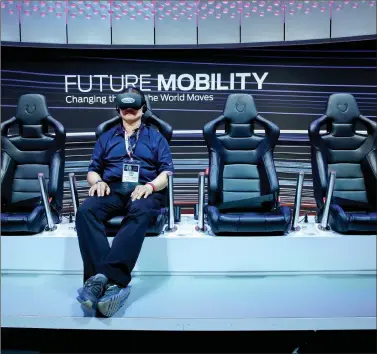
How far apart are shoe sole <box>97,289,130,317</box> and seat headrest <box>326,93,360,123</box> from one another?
2166 mm

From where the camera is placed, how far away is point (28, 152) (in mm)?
3357

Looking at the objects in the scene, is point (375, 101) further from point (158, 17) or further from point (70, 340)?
point (70, 340)

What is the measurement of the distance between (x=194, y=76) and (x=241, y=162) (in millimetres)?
1720

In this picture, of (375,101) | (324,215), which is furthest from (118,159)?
(375,101)

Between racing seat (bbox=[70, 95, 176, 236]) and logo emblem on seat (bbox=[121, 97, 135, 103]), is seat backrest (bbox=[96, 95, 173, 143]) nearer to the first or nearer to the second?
racing seat (bbox=[70, 95, 176, 236])

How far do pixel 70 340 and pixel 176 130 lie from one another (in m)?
2.87

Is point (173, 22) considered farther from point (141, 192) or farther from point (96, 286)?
point (96, 286)

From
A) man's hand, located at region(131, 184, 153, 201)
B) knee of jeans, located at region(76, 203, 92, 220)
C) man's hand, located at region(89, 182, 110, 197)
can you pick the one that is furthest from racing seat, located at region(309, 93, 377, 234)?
knee of jeans, located at region(76, 203, 92, 220)

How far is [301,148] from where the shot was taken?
4.79 metres

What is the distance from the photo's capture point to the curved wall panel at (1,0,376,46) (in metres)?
4.43

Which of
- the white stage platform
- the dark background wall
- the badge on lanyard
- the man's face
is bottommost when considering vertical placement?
the white stage platform

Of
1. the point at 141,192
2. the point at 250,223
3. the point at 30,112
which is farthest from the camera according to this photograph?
the point at 30,112

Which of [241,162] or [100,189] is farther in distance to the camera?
[241,162]

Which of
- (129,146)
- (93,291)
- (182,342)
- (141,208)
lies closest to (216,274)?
(182,342)
